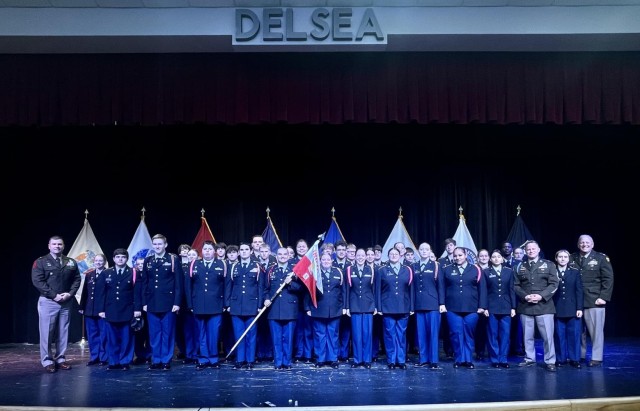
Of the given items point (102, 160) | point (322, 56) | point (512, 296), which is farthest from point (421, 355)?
point (102, 160)

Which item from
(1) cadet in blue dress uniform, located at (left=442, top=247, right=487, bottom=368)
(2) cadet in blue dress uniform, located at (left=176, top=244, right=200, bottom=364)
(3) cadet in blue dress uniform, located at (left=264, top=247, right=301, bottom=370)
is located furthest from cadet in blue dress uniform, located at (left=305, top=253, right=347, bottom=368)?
(2) cadet in blue dress uniform, located at (left=176, top=244, right=200, bottom=364)

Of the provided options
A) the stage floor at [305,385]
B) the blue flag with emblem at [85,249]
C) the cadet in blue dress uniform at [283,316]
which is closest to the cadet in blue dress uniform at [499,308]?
the stage floor at [305,385]

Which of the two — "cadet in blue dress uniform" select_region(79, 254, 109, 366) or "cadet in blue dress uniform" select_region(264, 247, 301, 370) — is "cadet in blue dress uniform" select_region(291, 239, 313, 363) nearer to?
"cadet in blue dress uniform" select_region(264, 247, 301, 370)

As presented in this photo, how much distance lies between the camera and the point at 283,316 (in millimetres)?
7270

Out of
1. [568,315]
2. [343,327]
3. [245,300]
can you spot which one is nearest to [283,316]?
[245,300]

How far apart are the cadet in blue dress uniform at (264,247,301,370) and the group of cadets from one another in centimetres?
1

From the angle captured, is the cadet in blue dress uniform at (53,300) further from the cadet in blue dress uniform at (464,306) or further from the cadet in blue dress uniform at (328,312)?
the cadet in blue dress uniform at (464,306)

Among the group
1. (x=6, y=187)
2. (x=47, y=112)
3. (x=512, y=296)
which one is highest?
(x=47, y=112)

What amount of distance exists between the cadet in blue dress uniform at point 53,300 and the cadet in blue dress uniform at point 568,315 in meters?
6.22

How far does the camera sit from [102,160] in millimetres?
10617

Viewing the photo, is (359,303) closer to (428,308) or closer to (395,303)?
(395,303)

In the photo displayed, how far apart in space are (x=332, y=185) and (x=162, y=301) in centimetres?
441

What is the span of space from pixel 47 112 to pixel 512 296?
6597mm

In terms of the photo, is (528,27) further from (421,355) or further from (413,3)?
(421,355)
